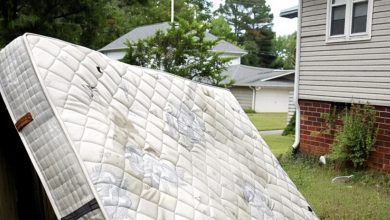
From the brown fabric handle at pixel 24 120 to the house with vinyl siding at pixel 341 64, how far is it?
677cm

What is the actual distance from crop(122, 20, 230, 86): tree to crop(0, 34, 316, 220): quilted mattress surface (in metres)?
10.3

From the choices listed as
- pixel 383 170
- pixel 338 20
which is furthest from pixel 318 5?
pixel 383 170

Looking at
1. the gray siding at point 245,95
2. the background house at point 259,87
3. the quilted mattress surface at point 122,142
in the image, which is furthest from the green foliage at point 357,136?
the gray siding at point 245,95

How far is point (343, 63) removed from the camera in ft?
26.5

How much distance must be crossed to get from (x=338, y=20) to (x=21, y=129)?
7.61m

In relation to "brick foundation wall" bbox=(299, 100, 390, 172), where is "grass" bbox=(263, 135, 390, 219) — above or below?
below

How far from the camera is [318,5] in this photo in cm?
854

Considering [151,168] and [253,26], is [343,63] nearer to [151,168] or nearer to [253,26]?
[151,168]

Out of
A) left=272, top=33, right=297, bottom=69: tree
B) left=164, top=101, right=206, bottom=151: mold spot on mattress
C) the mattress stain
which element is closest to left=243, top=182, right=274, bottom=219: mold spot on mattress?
the mattress stain

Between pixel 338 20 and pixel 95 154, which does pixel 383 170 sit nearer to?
pixel 338 20

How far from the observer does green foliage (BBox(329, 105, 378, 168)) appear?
7398 mm

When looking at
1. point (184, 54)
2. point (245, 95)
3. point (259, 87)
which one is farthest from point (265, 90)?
point (184, 54)

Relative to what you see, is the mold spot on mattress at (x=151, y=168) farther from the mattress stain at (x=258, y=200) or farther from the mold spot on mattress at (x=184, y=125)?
the mattress stain at (x=258, y=200)

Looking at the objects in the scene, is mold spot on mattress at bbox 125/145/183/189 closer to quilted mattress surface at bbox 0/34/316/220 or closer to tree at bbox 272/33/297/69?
quilted mattress surface at bbox 0/34/316/220
